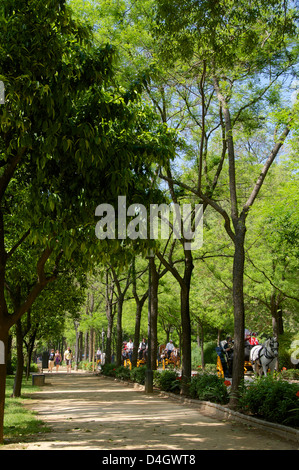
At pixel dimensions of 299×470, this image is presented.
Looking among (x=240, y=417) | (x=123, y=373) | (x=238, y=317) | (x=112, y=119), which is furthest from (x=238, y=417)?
(x=123, y=373)

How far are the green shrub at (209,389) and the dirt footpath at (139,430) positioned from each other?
0.64 m

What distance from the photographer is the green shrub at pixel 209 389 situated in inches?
551

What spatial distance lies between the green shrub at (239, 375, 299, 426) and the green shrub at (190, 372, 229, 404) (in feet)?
6.35

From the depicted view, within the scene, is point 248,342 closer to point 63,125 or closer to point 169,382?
point 169,382

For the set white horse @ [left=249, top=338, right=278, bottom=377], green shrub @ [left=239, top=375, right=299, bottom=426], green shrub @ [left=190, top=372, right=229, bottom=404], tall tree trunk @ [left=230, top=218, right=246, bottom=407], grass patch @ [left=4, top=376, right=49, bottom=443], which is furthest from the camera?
white horse @ [left=249, top=338, right=278, bottom=377]

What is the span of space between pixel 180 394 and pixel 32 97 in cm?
1314

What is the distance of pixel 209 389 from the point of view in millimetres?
14656

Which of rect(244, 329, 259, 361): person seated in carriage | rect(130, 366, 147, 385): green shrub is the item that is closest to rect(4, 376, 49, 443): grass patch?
rect(130, 366, 147, 385): green shrub

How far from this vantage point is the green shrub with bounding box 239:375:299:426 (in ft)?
32.6

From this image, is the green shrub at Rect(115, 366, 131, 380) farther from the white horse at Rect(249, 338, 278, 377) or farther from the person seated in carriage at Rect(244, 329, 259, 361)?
the white horse at Rect(249, 338, 278, 377)

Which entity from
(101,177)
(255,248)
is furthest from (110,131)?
(255,248)

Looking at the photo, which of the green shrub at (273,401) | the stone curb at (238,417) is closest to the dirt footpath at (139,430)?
the stone curb at (238,417)

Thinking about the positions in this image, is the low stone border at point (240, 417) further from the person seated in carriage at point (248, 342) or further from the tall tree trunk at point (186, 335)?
the person seated in carriage at point (248, 342)

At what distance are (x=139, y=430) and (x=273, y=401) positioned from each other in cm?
288
